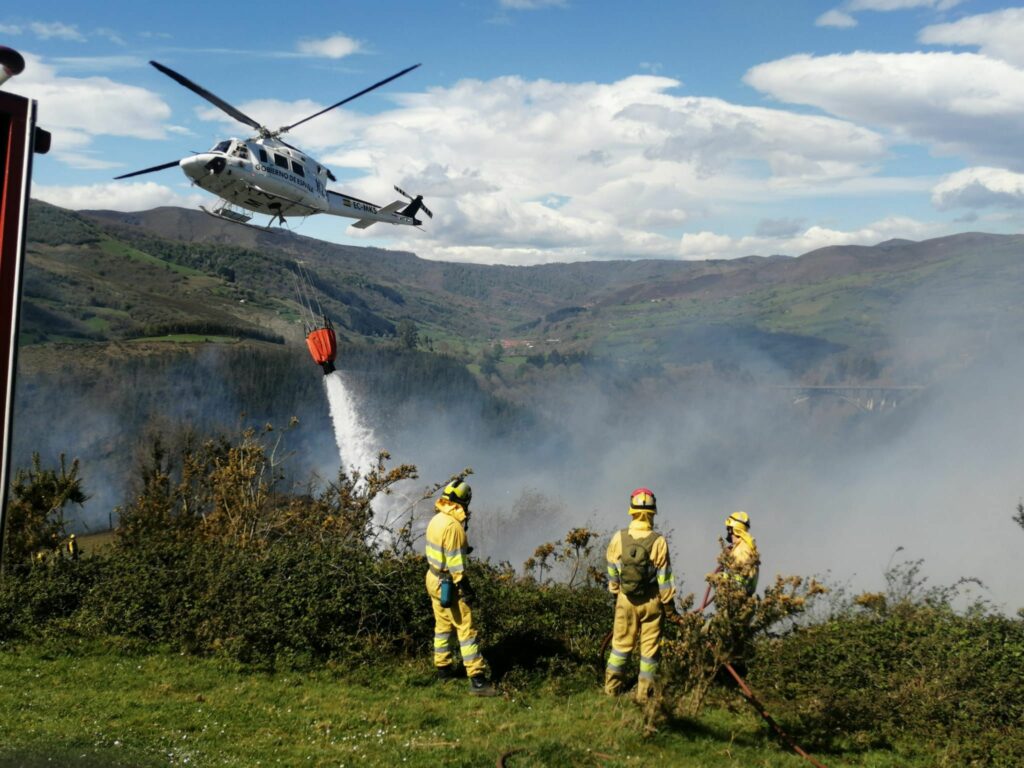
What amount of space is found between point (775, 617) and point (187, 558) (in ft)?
25.7

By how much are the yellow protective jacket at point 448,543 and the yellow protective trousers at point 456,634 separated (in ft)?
0.63

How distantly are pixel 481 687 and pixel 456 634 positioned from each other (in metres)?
0.73

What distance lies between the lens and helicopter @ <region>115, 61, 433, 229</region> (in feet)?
82.1

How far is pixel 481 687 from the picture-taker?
9406mm

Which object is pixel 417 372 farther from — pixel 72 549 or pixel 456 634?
pixel 456 634

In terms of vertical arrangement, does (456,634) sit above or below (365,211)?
below

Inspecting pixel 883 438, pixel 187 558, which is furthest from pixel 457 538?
pixel 883 438

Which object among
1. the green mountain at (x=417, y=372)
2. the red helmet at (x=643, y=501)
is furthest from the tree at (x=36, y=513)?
the green mountain at (x=417, y=372)

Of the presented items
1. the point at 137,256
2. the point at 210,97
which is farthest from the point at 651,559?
the point at 137,256

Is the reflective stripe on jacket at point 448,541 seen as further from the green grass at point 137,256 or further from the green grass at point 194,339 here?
the green grass at point 137,256

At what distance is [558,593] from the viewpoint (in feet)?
38.9

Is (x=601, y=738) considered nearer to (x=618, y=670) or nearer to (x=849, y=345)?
(x=618, y=670)

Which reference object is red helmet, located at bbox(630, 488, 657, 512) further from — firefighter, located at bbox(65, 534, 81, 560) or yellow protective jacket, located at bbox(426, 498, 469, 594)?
firefighter, located at bbox(65, 534, 81, 560)


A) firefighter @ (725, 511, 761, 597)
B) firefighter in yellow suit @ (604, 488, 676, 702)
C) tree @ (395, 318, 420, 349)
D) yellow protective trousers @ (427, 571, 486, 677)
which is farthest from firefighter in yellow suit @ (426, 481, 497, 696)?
tree @ (395, 318, 420, 349)
